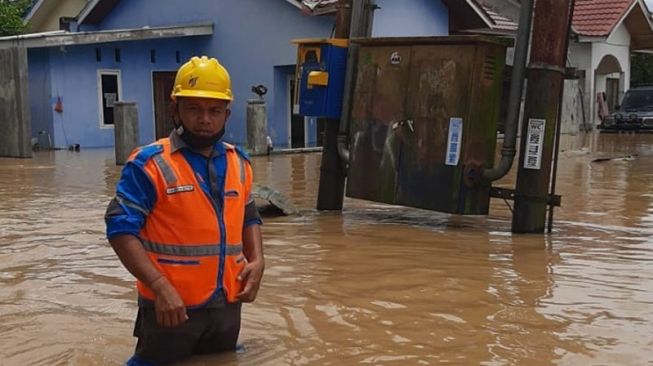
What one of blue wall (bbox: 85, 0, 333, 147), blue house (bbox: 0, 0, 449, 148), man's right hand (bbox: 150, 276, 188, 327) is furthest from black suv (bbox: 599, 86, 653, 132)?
man's right hand (bbox: 150, 276, 188, 327)

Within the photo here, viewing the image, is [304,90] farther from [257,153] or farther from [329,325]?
[257,153]

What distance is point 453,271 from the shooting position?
223 inches

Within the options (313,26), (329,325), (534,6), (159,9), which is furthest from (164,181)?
(159,9)

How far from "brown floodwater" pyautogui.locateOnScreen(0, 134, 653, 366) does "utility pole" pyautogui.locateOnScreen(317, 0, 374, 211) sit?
1.02 feet

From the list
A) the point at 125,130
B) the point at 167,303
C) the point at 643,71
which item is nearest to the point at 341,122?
the point at 167,303

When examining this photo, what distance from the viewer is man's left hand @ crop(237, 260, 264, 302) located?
11.7 ft

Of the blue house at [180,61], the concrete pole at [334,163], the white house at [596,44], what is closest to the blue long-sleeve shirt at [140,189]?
the concrete pole at [334,163]

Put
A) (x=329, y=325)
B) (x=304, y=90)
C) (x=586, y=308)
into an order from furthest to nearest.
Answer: (x=304, y=90)
(x=586, y=308)
(x=329, y=325)

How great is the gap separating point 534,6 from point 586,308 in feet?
9.97

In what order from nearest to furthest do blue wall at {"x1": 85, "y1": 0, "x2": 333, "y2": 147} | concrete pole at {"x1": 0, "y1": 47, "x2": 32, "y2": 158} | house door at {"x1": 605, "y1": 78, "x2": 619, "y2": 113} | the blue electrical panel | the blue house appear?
the blue electrical panel < concrete pole at {"x1": 0, "y1": 47, "x2": 32, "y2": 158} < blue wall at {"x1": 85, "y1": 0, "x2": 333, "y2": 147} < the blue house < house door at {"x1": 605, "y1": 78, "x2": 619, "y2": 113}

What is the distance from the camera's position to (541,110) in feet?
22.5

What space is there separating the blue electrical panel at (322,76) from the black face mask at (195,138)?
4591mm

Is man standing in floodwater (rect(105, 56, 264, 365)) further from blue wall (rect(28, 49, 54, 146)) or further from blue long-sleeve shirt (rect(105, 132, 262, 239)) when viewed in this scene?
blue wall (rect(28, 49, 54, 146))

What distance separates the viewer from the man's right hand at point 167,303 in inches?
128
